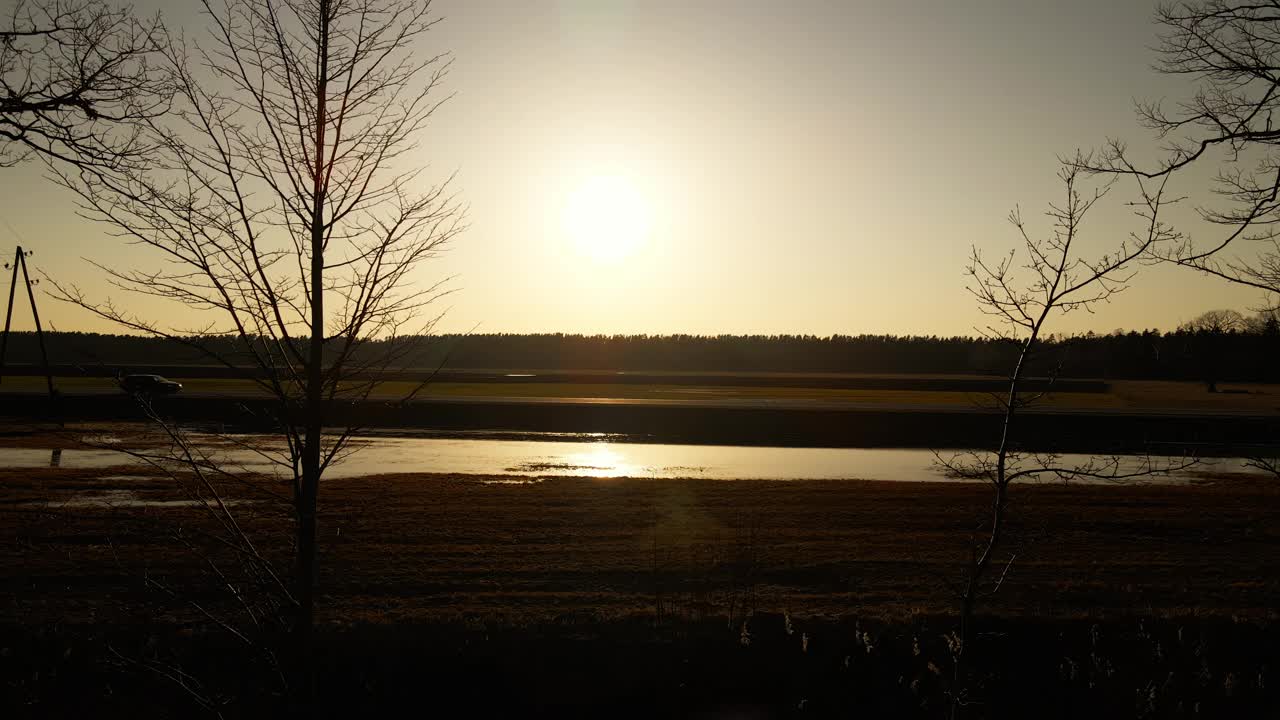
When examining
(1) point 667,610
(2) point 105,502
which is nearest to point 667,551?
(1) point 667,610

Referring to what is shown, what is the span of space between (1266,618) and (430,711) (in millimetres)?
9620

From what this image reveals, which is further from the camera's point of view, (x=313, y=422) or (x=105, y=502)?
(x=105, y=502)

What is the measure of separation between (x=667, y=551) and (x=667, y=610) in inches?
152

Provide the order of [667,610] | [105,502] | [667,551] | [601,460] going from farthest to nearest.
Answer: [601,460] < [105,502] < [667,551] < [667,610]

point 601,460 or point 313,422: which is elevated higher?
point 313,422

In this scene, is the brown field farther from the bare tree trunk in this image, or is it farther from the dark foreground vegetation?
the bare tree trunk

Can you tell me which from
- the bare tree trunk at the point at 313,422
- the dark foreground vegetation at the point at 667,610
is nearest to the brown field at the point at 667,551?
the dark foreground vegetation at the point at 667,610

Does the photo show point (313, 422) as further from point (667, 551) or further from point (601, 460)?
point (601, 460)

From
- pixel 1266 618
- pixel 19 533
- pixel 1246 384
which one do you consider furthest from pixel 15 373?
pixel 1246 384

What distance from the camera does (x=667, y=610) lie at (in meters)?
11.5

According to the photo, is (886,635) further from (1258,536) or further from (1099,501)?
(1099,501)

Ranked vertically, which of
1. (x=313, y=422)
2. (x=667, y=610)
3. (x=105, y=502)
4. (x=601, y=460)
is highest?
(x=313, y=422)

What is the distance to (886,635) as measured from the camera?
31.2ft

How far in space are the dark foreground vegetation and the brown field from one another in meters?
0.08
